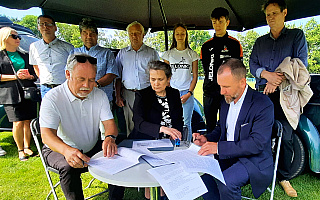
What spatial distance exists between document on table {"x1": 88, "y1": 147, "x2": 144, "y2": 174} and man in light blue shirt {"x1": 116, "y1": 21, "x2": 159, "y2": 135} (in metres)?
1.61

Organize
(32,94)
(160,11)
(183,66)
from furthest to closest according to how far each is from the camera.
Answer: (160,11), (32,94), (183,66)

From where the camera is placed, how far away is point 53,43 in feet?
Result: 10.2

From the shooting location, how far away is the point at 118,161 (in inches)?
57.1

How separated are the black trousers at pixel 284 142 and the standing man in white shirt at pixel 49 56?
2755 mm

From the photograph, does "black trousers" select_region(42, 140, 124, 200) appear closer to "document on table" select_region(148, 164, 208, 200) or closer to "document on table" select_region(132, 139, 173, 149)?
A: "document on table" select_region(132, 139, 173, 149)

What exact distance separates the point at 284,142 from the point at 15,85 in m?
4.05

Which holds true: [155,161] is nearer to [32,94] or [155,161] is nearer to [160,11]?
[32,94]

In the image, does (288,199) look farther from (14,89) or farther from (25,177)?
(14,89)

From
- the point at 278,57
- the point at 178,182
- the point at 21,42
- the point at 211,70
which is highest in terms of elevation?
the point at 21,42

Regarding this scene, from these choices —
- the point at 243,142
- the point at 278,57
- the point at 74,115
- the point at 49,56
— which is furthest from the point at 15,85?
the point at 278,57

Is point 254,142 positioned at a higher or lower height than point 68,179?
higher

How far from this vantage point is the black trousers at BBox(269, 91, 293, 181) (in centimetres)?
249

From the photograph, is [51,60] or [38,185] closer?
[38,185]

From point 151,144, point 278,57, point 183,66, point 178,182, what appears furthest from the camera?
point 183,66
